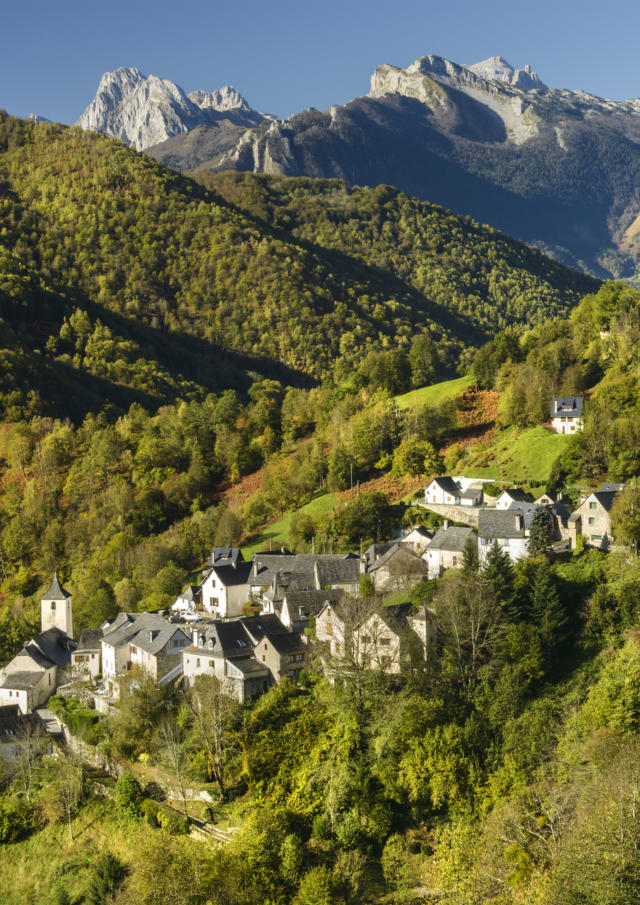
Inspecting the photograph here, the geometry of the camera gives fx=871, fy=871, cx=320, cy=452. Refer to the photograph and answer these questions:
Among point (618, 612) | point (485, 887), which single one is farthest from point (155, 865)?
point (618, 612)

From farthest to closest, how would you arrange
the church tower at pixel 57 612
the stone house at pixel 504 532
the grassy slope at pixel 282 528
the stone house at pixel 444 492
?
the grassy slope at pixel 282 528 < the church tower at pixel 57 612 < the stone house at pixel 444 492 < the stone house at pixel 504 532

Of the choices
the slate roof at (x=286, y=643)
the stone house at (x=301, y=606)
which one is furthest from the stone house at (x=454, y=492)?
the slate roof at (x=286, y=643)

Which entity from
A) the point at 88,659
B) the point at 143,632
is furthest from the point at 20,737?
the point at 143,632

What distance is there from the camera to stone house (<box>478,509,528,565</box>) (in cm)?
5619

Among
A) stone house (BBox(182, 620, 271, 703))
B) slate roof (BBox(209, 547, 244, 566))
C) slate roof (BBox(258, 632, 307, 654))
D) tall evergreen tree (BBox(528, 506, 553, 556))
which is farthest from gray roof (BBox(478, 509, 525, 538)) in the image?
slate roof (BBox(209, 547, 244, 566))

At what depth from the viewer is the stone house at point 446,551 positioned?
189ft

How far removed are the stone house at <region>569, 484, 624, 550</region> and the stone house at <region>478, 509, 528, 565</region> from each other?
323cm

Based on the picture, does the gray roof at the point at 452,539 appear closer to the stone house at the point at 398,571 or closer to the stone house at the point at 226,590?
the stone house at the point at 398,571

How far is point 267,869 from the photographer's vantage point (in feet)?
126

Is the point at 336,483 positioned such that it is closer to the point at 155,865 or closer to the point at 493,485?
the point at 493,485

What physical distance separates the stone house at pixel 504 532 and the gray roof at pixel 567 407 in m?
20.9

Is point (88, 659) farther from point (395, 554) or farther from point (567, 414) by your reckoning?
point (567, 414)

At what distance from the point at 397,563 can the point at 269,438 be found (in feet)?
163

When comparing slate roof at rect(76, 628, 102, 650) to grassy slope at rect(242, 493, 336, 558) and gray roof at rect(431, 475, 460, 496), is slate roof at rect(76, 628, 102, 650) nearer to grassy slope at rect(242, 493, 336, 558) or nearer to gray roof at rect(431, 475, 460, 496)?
grassy slope at rect(242, 493, 336, 558)
